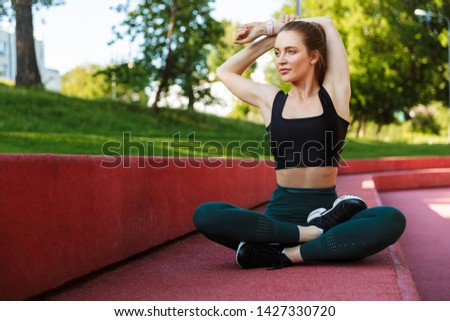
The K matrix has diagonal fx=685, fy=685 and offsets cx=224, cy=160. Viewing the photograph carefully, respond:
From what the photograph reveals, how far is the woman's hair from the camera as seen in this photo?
12.6 feet

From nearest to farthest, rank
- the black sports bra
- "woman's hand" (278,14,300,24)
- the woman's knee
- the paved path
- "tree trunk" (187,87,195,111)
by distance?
1. the paved path
2. the woman's knee
3. the black sports bra
4. "woman's hand" (278,14,300,24)
5. "tree trunk" (187,87,195,111)

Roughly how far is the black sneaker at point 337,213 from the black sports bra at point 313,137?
25 centimetres

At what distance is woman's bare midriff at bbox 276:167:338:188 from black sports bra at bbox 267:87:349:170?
0.03 meters

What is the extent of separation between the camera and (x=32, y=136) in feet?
43.3

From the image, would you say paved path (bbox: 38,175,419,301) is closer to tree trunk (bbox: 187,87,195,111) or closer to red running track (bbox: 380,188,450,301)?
red running track (bbox: 380,188,450,301)

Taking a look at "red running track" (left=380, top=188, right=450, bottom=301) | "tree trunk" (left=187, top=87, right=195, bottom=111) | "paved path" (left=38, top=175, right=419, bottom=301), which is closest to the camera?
"paved path" (left=38, top=175, right=419, bottom=301)

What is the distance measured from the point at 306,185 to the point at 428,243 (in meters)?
3.78

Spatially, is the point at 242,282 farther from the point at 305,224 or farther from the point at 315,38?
the point at 315,38

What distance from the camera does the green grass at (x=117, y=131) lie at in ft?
43.3

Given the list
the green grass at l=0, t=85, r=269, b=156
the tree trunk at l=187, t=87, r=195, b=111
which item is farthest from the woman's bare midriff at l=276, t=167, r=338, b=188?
the tree trunk at l=187, t=87, r=195, b=111

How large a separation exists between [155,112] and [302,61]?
807 inches

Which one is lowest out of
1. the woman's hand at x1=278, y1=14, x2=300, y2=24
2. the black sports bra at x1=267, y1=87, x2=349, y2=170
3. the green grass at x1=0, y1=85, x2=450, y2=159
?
the green grass at x1=0, y1=85, x2=450, y2=159

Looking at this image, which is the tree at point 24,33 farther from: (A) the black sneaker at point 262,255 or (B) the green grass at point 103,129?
(A) the black sneaker at point 262,255

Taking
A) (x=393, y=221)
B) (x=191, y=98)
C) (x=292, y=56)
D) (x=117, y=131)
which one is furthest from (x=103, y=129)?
(x=393, y=221)
